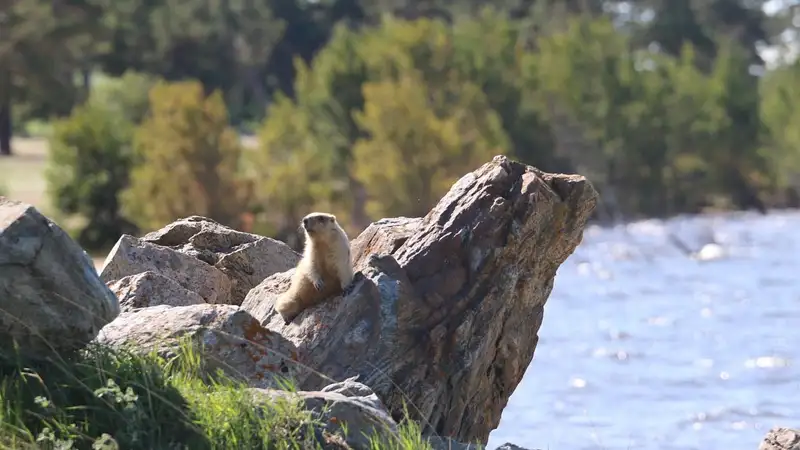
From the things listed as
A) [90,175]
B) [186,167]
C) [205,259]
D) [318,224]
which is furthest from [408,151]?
[318,224]

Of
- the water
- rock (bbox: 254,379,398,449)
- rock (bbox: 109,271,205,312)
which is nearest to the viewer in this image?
rock (bbox: 254,379,398,449)

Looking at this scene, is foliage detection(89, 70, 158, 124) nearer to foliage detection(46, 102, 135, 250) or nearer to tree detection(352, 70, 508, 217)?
foliage detection(46, 102, 135, 250)

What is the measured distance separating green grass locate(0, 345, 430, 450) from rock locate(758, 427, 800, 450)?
2.93m

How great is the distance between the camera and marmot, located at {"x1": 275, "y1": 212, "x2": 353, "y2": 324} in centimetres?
1008

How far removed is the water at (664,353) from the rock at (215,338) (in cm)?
970

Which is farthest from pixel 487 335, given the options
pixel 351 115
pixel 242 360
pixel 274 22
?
pixel 274 22

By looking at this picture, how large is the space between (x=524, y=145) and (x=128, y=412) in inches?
2329

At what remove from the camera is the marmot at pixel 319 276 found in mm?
10078

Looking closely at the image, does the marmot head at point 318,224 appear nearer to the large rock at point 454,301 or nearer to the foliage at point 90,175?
the large rock at point 454,301

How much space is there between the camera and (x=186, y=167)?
163ft

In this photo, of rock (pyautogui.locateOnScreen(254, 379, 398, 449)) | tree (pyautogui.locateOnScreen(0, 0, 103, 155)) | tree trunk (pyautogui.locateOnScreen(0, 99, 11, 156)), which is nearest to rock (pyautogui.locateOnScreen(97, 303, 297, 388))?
rock (pyautogui.locateOnScreen(254, 379, 398, 449))

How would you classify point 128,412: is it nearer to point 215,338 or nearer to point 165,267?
point 215,338

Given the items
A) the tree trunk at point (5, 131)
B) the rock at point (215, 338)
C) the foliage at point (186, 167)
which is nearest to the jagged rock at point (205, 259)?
the rock at point (215, 338)

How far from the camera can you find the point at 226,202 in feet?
163
